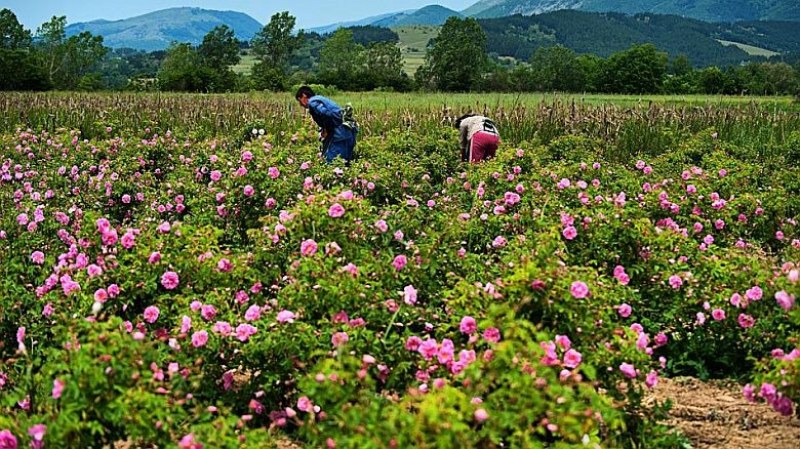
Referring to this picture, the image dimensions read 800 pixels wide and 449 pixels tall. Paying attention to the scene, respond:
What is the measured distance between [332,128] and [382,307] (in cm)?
617

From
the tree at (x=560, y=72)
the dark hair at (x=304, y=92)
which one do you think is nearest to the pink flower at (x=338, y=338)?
the dark hair at (x=304, y=92)

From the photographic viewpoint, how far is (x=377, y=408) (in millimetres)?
2414

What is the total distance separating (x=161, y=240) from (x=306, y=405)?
1799mm

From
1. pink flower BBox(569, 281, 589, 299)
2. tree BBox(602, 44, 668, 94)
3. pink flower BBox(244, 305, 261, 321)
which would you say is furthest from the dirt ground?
tree BBox(602, 44, 668, 94)

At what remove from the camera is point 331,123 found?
9.32m

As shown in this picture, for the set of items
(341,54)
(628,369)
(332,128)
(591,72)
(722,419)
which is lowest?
(722,419)

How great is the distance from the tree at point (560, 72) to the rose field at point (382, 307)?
84563 millimetres

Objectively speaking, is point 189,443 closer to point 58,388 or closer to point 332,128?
point 58,388

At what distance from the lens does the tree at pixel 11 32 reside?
83.1 meters

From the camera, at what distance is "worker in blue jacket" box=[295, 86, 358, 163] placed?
29.9 ft

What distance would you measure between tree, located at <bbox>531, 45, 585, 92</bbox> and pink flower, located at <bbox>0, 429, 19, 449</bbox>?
291 ft

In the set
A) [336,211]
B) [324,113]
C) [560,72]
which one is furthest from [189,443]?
[560,72]

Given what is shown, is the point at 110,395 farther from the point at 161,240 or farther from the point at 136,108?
the point at 136,108

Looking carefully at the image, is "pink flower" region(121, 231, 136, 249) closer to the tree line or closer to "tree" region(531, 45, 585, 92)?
the tree line
